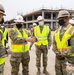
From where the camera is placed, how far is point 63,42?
4512 mm

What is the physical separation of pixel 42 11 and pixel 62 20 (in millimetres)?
52931

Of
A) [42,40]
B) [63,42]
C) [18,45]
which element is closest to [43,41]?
[42,40]

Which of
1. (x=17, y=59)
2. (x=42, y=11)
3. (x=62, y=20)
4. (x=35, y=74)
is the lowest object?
(x=35, y=74)

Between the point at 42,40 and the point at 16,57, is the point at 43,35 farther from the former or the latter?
the point at 16,57

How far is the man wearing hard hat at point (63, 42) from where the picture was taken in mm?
4387

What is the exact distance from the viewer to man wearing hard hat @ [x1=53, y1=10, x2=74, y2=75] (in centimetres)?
439

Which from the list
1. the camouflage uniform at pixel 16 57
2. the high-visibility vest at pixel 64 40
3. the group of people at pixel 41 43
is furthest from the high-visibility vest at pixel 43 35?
the high-visibility vest at pixel 64 40

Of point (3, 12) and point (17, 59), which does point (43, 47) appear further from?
point (3, 12)

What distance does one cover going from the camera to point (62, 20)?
462 cm

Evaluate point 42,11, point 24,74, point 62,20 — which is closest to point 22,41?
point 24,74

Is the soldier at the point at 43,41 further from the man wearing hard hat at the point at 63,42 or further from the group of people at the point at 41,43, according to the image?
the man wearing hard hat at the point at 63,42

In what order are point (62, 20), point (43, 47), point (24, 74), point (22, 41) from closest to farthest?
point (62, 20)
point (22, 41)
point (24, 74)
point (43, 47)

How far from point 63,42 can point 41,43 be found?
2.90 metres

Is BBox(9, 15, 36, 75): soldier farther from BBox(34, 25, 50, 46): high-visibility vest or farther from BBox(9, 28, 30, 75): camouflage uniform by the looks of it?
BBox(34, 25, 50, 46): high-visibility vest
